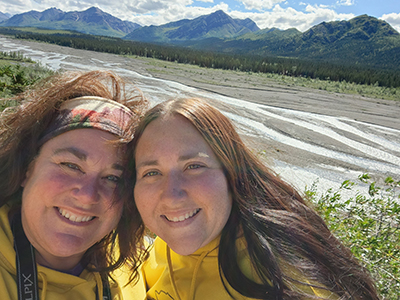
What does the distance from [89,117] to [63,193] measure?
1.49 feet

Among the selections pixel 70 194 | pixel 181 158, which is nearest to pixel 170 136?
pixel 181 158

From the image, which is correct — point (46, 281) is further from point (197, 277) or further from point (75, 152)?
point (197, 277)

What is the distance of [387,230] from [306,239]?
6.46 ft

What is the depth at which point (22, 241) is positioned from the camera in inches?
58.6

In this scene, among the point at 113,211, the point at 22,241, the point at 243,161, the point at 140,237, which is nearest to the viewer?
the point at 22,241

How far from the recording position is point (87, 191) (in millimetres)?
1578

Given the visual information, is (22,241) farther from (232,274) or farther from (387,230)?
(387,230)

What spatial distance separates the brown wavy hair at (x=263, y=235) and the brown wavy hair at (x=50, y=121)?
0.44m

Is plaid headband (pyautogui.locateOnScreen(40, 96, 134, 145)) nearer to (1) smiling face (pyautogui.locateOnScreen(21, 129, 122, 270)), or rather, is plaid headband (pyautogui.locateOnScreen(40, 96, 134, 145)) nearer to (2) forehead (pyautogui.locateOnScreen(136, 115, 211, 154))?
(1) smiling face (pyautogui.locateOnScreen(21, 129, 122, 270))

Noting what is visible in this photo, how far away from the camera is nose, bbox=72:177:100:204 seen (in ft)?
5.09

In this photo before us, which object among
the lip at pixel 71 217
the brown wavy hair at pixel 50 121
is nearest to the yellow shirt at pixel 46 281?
the brown wavy hair at pixel 50 121

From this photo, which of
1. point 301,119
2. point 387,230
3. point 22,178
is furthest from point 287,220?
point 301,119

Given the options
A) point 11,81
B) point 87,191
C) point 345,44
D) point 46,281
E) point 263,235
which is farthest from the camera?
point 345,44

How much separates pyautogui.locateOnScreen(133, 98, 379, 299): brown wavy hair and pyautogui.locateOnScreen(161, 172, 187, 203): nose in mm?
277
